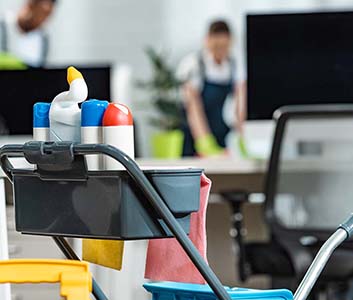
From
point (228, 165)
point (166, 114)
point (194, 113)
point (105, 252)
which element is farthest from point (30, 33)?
point (105, 252)

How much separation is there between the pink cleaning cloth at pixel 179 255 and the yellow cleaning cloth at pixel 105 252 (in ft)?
0.15

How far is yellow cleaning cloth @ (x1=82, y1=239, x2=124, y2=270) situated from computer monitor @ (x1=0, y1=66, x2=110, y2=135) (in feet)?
6.80

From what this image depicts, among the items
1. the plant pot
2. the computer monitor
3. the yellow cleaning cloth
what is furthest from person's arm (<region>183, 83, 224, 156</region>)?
the yellow cleaning cloth

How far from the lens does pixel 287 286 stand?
3.06 meters

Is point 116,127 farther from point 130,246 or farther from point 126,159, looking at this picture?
point 130,246

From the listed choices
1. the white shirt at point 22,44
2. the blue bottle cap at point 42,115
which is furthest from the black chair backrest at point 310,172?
the white shirt at point 22,44

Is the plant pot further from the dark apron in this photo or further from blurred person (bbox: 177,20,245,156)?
the dark apron

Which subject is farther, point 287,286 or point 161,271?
point 287,286

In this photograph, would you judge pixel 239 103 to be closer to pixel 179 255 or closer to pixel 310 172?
pixel 310 172

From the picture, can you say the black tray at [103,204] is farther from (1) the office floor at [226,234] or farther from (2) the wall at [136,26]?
Result: (2) the wall at [136,26]

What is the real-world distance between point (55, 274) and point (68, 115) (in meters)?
0.22

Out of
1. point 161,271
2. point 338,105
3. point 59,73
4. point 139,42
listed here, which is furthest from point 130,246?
point 139,42

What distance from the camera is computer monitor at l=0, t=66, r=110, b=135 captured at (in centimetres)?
345

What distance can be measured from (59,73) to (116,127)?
7.66ft
